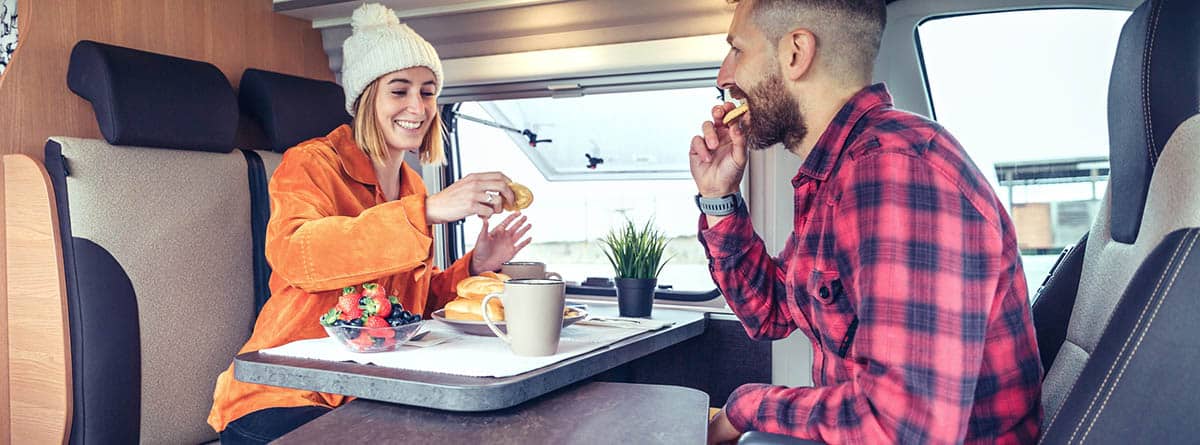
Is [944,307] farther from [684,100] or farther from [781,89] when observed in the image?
[684,100]

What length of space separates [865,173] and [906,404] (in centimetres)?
29

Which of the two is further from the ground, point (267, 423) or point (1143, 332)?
point (1143, 332)

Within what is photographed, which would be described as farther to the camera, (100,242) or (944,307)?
(100,242)

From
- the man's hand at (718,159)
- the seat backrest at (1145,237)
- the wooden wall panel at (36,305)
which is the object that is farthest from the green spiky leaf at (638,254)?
the wooden wall panel at (36,305)

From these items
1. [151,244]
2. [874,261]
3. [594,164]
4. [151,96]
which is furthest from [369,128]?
[874,261]

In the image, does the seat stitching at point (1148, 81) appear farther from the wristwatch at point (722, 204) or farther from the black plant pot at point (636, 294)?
the black plant pot at point (636, 294)

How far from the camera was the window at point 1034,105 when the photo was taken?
2066 millimetres

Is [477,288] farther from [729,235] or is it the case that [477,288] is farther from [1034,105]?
[1034,105]

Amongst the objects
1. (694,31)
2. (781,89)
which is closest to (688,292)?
(694,31)

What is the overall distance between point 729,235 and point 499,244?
2.71ft

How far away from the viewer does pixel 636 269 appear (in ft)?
8.32

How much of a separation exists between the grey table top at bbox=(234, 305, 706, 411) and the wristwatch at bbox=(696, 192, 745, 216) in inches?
13.1

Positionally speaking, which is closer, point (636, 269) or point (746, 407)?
point (746, 407)

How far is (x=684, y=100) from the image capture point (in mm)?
2998
